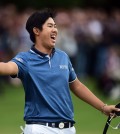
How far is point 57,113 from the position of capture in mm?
9203

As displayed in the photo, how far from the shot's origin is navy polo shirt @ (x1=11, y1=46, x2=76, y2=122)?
916 cm

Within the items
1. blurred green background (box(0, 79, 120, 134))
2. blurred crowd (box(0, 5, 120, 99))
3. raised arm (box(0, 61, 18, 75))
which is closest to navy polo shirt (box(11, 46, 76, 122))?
raised arm (box(0, 61, 18, 75))

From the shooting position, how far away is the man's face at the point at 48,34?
9.31m

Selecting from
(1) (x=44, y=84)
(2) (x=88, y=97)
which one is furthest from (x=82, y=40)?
(1) (x=44, y=84)

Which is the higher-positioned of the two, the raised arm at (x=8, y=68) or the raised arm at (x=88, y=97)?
the raised arm at (x=8, y=68)

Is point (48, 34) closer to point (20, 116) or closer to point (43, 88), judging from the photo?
point (43, 88)

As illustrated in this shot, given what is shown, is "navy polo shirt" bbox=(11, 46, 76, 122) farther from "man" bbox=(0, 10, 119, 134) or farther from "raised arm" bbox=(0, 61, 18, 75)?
"raised arm" bbox=(0, 61, 18, 75)

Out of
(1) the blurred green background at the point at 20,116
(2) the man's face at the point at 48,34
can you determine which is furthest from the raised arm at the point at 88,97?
(1) the blurred green background at the point at 20,116

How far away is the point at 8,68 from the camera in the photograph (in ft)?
28.8

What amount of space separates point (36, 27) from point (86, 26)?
657 inches

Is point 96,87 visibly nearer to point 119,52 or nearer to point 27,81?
point 119,52

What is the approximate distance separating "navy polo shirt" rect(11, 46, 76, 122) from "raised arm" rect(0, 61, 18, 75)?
0.14 metres

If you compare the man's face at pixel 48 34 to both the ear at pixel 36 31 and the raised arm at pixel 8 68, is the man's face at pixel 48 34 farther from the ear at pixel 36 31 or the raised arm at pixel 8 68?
the raised arm at pixel 8 68

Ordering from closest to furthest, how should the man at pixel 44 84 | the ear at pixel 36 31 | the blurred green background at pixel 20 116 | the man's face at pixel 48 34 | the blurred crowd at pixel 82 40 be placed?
the man at pixel 44 84 → the man's face at pixel 48 34 → the ear at pixel 36 31 → the blurred green background at pixel 20 116 → the blurred crowd at pixel 82 40
